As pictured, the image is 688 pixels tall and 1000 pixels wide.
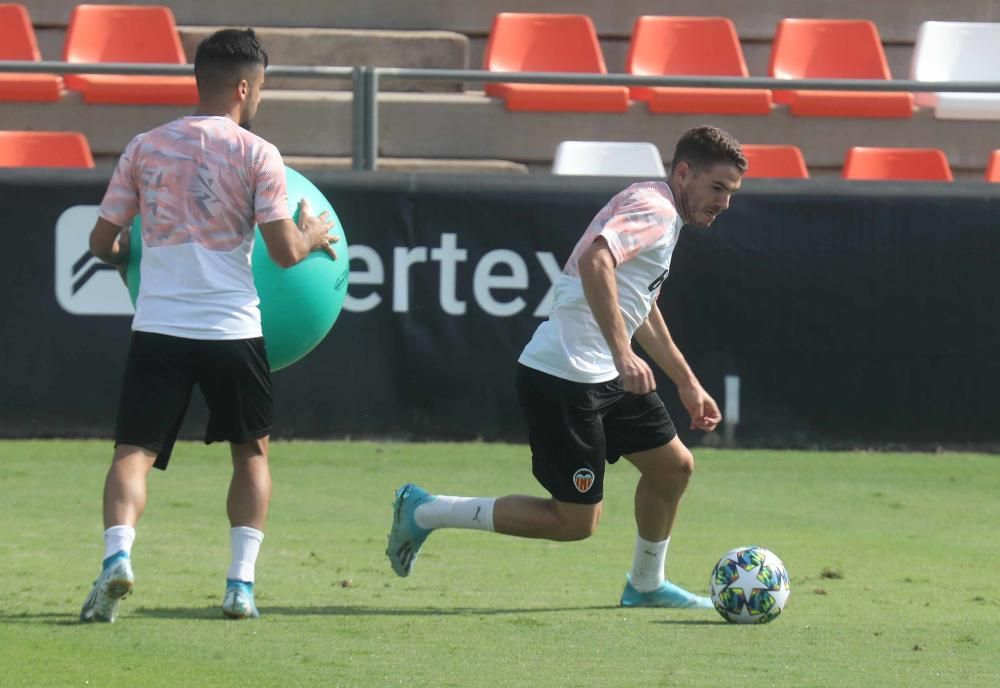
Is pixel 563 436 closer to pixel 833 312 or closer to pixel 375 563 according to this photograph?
pixel 375 563

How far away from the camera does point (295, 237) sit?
571 cm

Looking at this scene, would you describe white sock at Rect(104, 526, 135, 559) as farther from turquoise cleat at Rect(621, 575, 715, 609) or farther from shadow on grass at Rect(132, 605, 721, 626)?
A: turquoise cleat at Rect(621, 575, 715, 609)

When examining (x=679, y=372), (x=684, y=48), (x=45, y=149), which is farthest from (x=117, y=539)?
(x=684, y=48)

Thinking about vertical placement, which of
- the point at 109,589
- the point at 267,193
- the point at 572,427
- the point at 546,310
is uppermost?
the point at 267,193

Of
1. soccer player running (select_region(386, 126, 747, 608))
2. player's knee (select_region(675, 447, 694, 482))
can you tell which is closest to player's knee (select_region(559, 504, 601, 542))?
soccer player running (select_region(386, 126, 747, 608))

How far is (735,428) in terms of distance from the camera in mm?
10922

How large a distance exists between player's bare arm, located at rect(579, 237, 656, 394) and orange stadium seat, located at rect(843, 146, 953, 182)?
281 inches

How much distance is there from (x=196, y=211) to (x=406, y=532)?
61.5 inches

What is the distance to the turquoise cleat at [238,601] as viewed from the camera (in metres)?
5.82

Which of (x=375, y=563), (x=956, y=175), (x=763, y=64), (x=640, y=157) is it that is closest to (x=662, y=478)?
(x=375, y=563)

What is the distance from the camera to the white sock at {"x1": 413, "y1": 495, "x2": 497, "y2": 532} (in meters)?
6.33

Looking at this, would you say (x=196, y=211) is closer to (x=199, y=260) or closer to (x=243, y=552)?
(x=199, y=260)

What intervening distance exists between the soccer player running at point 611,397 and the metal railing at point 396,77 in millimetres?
4856

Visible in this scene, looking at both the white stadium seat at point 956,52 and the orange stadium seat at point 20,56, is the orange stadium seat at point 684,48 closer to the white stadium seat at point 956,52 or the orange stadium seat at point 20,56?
the white stadium seat at point 956,52
